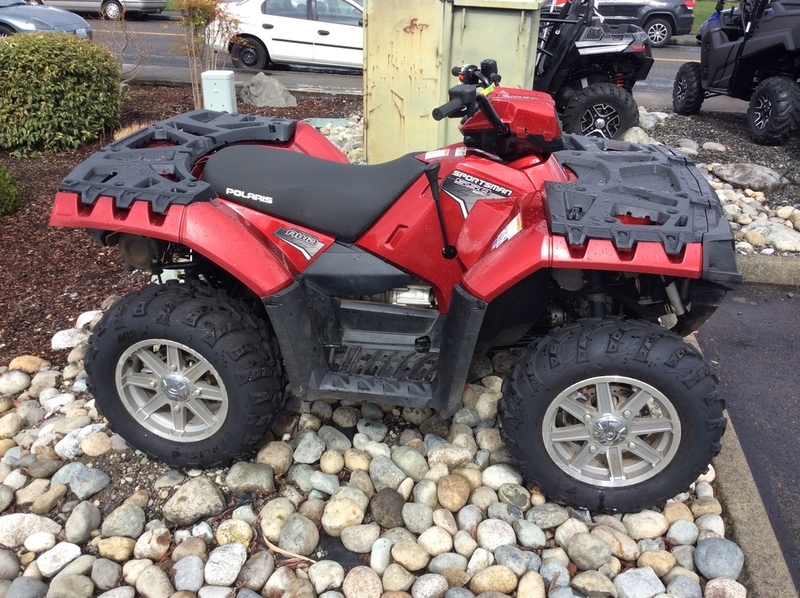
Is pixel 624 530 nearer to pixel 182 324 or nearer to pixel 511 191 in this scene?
pixel 511 191

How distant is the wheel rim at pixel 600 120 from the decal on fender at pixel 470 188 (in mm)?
5191

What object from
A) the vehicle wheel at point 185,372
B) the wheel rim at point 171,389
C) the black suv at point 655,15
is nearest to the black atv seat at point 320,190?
the vehicle wheel at point 185,372

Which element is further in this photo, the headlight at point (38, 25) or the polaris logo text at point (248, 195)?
the headlight at point (38, 25)

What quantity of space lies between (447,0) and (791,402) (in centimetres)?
373

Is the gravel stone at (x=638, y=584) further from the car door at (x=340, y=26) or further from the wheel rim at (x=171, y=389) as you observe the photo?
the car door at (x=340, y=26)

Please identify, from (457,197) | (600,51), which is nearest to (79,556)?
(457,197)

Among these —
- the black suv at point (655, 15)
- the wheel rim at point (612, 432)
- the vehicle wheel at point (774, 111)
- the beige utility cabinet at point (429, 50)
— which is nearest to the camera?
the wheel rim at point (612, 432)

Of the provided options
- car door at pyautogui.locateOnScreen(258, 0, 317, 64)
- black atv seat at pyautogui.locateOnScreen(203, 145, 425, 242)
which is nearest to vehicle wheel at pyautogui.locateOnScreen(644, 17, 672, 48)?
car door at pyautogui.locateOnScreen(258, 0, 317, 64)

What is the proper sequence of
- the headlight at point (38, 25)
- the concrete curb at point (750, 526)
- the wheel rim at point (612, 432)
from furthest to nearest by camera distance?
1. the headlight at point (38, 25)
2. the wheel rim at point (612, 432)
3. the concrete curb at point (750, 526)

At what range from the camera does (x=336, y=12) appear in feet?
37.0

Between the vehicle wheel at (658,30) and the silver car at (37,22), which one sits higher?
the silver car at (37,22)

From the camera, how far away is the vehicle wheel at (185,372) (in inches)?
102

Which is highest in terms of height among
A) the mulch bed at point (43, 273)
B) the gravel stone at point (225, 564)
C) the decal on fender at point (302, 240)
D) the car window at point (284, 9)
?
the decal on fender at point (302, 240)

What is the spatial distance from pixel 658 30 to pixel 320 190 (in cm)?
1576
